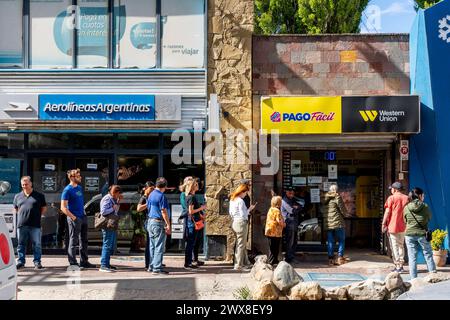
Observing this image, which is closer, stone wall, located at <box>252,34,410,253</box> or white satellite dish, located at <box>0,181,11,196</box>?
stone wall, located at <box>252,34,410,253</box>

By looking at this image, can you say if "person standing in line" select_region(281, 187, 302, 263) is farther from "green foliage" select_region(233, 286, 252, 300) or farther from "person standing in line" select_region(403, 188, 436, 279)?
"green foliage" select_region(233, 286, 252, 300)

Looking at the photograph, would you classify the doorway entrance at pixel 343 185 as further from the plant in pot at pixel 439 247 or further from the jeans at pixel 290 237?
the plant in pot at pixel 439 247

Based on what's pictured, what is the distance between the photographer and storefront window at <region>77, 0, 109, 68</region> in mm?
12367

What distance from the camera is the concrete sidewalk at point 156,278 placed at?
8586mm

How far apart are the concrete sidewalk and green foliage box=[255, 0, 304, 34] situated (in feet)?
45.6

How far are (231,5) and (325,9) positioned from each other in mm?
11289

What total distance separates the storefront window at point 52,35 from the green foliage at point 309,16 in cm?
1239

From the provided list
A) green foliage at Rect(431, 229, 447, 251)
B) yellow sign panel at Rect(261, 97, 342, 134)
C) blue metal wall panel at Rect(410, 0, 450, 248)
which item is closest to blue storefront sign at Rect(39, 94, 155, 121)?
yellow sign panel at Rect(261, 97, 342, 134)

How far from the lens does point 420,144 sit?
38.7ft

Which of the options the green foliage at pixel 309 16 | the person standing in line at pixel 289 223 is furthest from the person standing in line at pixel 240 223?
the green foliage at pixel 309 16
